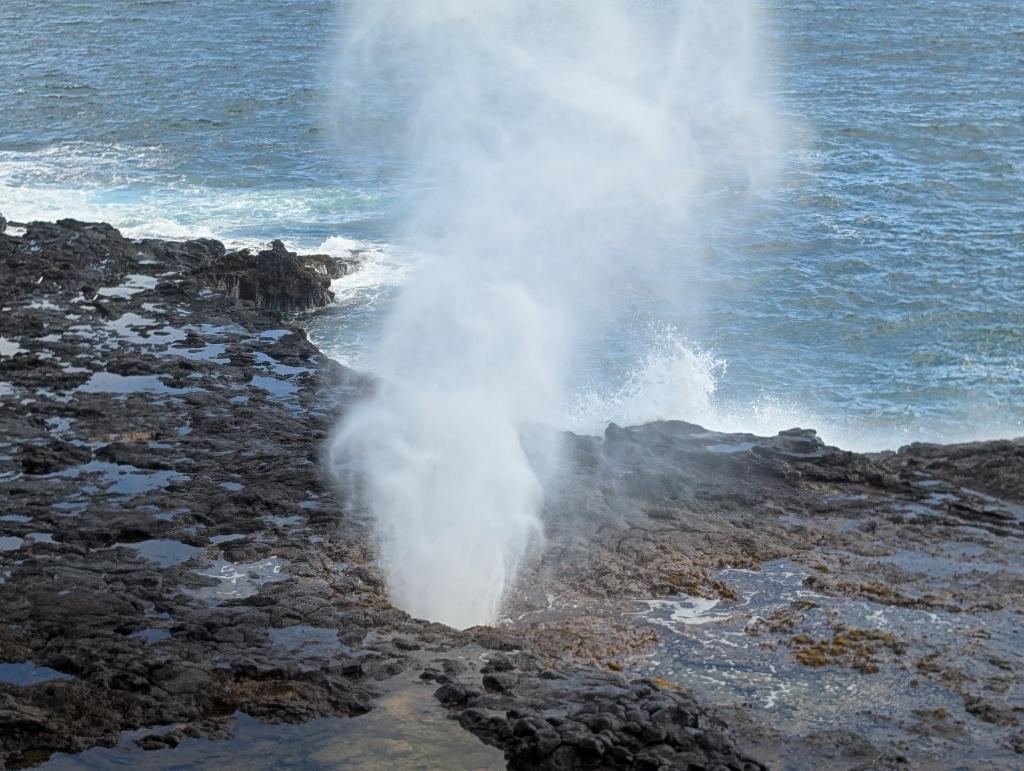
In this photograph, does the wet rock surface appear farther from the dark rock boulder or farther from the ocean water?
the dark rock boulder

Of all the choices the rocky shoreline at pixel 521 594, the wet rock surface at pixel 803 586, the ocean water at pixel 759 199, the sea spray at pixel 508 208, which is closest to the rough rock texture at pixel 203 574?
the rocky shoreline at pixel 521 594

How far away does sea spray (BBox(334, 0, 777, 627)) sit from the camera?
2045 centimetres

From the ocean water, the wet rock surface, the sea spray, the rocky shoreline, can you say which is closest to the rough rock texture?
the rocky shoreline

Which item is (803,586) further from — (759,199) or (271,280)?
(759,199)

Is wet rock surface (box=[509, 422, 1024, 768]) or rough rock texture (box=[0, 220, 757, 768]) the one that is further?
wet rock surface (box=[509, 422, 1024, 768])

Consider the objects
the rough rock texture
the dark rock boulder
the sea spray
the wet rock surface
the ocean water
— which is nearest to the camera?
the rough rock texture

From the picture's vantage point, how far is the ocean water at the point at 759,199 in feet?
95.9

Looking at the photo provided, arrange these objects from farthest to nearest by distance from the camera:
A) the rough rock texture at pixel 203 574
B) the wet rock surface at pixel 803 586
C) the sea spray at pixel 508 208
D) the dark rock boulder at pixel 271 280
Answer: the dark rock boulder at pixel 271 280 → the sea spray at pixel 508 208 → the wet rock surface at pixel 803 586 → the rough rock texture at pixel 203 574

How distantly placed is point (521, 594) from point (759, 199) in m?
25.8

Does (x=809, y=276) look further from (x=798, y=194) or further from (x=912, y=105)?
(x=912, y=105)

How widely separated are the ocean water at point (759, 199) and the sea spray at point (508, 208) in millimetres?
1247

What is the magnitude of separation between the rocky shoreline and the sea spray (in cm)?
97

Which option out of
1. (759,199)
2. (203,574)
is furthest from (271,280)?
(759,199)

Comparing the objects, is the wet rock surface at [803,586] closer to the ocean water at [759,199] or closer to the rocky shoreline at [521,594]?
the rocky shoreline at [521,594]
